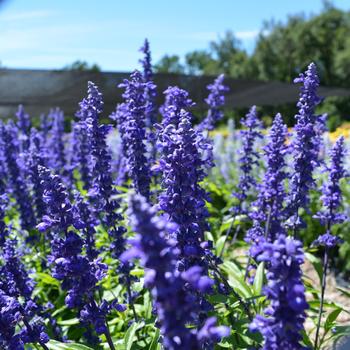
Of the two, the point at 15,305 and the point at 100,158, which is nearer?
the point at 15,305

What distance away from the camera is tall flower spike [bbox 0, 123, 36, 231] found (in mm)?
8016

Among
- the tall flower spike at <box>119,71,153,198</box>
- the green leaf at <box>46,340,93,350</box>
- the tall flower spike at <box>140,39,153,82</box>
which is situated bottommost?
the green leaf at <box>46,340,93,350</box>

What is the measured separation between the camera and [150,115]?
762 cm

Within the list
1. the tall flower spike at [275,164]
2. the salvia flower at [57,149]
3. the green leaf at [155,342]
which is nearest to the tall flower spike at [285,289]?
the green leaf at [155,342]

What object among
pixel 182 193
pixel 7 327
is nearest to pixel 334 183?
pixel 182 193

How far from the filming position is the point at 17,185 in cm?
833

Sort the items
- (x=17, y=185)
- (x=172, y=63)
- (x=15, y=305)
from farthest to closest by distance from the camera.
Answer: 1. (x=172, y=63)
2. (x=17, y=185)
3. (x=15, y=305)

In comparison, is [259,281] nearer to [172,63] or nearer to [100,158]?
[100,158]

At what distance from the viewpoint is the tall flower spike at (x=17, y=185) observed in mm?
8016

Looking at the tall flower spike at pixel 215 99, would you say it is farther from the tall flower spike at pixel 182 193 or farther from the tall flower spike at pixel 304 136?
the tall flower spike at pixel 182 193

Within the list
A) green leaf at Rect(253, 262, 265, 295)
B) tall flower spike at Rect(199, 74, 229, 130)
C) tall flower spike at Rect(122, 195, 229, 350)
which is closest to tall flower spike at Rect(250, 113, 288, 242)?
green leaf at Rect(253, 262, 265, 295)

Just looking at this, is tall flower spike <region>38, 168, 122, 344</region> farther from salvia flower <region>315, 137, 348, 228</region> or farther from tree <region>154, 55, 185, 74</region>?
tree <region>154, 55, 185, 74</region>

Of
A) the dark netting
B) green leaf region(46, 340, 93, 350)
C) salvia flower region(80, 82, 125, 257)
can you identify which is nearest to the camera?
green leaf region(46, 340, 93, 350)

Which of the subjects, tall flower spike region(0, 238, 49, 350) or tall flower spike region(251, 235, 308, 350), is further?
tall flower spike region(0, 238, 49, 350)
